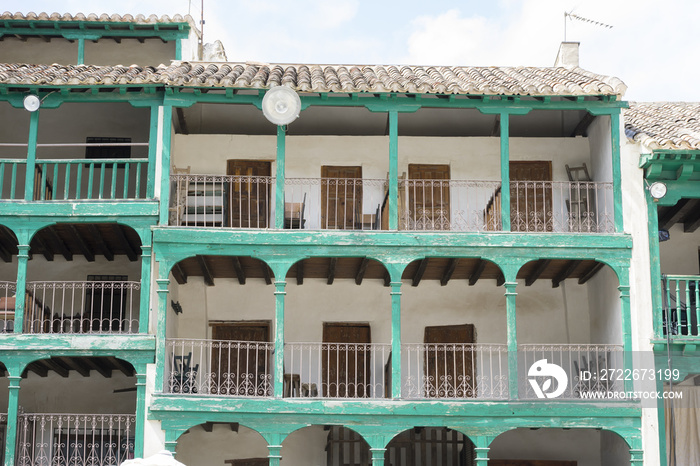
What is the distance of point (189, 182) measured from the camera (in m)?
20.4

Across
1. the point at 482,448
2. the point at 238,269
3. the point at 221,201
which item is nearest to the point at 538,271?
the point at 482,448

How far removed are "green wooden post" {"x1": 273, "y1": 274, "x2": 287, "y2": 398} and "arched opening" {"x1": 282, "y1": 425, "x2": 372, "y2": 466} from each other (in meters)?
2.45

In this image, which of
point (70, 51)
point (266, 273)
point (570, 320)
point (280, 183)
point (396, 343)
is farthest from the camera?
point (70, 51)

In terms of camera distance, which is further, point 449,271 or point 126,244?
point 126,244

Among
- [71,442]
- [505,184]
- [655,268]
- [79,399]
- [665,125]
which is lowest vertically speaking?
[71,442]

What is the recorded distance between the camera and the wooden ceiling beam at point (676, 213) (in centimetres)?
2036

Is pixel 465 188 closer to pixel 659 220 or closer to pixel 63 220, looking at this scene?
pixel 659 220

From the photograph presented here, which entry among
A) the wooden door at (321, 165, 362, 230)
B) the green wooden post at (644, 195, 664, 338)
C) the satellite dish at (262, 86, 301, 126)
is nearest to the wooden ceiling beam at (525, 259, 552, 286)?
the green wooden post at (644, 195, 664, 338)

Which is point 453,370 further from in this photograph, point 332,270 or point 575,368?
point 332,270

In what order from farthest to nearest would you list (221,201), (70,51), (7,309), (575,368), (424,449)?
1. (70,51)
2. (424,449)
3. (575,368)
4. (221,201)
5. (7,309)

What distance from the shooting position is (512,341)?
1881cm

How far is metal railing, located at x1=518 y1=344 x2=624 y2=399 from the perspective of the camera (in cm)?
1902

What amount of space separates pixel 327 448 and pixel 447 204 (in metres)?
5.15

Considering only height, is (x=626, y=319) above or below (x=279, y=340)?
above
